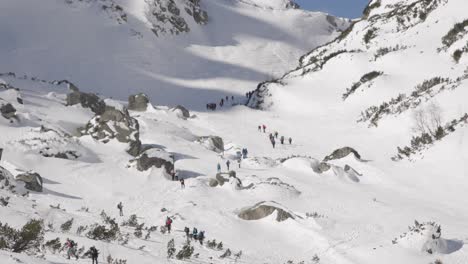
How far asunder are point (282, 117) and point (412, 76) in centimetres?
1404

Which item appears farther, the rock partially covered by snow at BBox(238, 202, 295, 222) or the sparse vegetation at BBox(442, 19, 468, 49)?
the sparse vegetation at BBox(442, 19, 468, 49)

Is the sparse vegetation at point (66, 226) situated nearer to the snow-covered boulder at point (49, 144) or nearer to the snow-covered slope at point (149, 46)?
the snow-covered boulder at point (49, 144)

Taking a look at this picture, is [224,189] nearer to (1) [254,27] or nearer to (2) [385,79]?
(2) [385,79]

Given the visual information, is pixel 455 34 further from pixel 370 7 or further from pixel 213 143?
pixel 370 7

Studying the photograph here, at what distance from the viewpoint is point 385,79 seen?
51.5 meters

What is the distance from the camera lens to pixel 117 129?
135 feet

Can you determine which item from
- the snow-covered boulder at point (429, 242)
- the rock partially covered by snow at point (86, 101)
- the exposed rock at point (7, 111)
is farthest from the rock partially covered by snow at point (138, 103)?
the snow-covered boulder at point (429, 242)

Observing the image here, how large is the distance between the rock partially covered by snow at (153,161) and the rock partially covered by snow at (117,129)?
4.42 m

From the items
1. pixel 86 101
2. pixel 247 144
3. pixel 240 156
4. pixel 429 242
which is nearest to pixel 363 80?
pixel 247 144

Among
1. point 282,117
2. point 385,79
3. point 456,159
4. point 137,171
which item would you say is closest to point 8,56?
point 282,117

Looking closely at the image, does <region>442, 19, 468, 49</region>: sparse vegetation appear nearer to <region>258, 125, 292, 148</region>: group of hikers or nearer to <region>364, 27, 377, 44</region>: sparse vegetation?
<region>364, 27, 377, 44</region>: sparse vegetation

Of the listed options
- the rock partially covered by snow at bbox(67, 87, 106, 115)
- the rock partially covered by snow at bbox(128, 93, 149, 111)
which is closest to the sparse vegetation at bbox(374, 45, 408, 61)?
the rock partially covered by snow at bbox(128, 93, 149, 111)

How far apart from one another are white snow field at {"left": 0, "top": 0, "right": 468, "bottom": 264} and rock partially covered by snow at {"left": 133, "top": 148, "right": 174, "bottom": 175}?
0.22 m

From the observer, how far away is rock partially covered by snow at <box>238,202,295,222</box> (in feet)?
80.5
